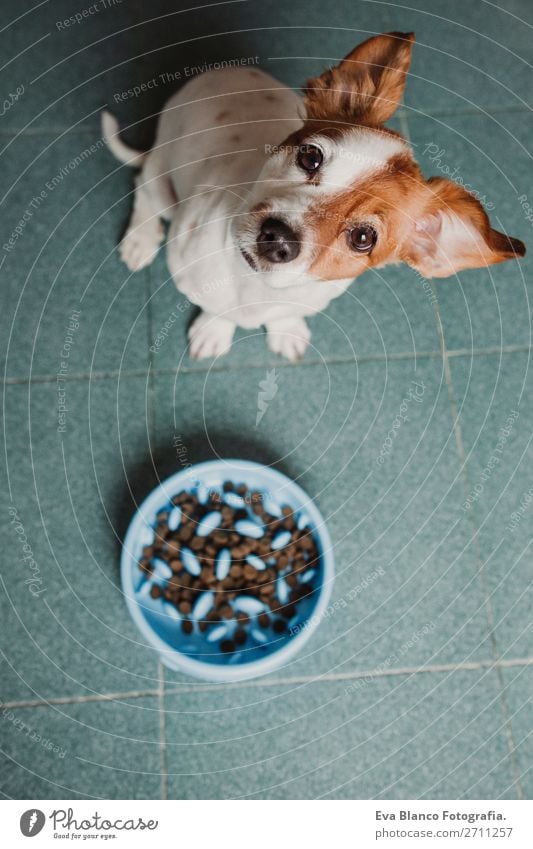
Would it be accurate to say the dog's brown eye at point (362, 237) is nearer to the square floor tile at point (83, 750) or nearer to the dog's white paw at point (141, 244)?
the dog's white paw at point (141, 244)

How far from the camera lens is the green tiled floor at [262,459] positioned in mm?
1599

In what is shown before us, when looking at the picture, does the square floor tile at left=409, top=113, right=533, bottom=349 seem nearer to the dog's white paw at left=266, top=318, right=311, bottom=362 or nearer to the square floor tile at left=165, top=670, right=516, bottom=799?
the dog's white paw at left=266, top=318, right=311, bottom=362

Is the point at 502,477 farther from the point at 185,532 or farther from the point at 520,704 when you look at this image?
the point at 185,532

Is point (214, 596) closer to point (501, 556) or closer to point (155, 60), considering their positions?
point (501, 556)

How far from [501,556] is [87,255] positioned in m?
1.25

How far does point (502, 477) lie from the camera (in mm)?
1742

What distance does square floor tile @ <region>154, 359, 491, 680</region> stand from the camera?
1667 millimetres

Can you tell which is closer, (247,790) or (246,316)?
(246,316)

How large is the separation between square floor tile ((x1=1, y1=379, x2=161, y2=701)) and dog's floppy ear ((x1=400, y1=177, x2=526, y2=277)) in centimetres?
78

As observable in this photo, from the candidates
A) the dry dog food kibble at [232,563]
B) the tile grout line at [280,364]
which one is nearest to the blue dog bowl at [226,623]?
the dry dog food kibble at [232,563]

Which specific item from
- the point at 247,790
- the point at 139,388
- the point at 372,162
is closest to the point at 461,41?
the point at 372,162

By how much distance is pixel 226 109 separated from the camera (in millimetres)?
1370

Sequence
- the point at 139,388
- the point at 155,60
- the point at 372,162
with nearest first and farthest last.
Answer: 1. the point at 372,162
2. the point at 139,388
3. the point at 155,60

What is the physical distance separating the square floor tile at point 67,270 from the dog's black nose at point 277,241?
2.11 feet
